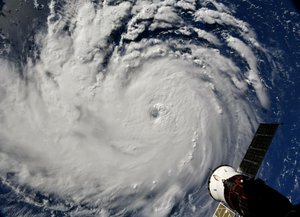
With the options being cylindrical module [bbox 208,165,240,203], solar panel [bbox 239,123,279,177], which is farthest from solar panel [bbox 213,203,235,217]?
solar panel [bbox 239,123,279,177]

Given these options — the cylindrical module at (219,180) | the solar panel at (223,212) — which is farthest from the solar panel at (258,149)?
the solar panel at (223,212)

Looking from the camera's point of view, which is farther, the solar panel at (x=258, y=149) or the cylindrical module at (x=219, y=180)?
the cylindrical module at (x=219, y=180)

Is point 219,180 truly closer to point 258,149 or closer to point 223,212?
point 223,212

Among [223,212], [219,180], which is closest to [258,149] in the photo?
[219,180]

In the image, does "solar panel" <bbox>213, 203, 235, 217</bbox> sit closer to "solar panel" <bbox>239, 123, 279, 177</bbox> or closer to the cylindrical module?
the cylindrical module

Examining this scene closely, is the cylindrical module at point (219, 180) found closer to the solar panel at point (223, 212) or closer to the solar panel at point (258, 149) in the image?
the solar panel at point (223, 212)

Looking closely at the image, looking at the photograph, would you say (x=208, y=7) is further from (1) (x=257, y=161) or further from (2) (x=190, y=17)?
(1) (x=257, y=161)

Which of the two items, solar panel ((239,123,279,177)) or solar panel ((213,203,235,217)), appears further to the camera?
solar panel ((213,203,235,217))

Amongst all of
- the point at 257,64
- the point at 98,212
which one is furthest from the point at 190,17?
the point at 98,212
